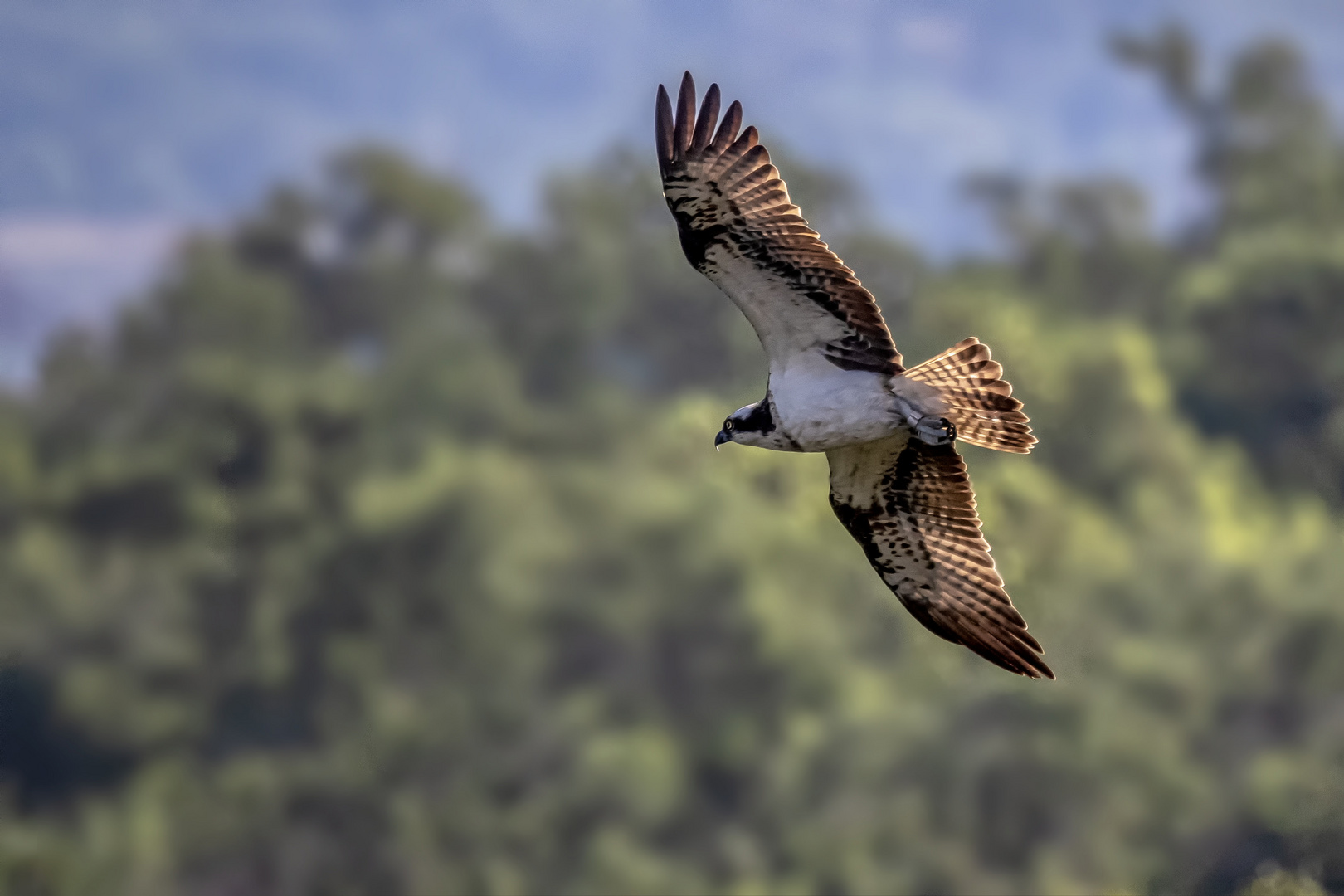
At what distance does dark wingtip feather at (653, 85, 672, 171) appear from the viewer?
224 inches

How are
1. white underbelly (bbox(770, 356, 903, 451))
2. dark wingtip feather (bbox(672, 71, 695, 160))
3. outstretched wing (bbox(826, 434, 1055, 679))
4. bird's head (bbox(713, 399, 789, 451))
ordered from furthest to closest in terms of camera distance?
outstretched wing (bbox(826, 434, 1055, 679))
bird's head (bbox(713, 399, 789, 451))
white underbelly (bbox(770, 356, 903, 451))
dark wingtip feather (bbox(672, 71, 695, 160))

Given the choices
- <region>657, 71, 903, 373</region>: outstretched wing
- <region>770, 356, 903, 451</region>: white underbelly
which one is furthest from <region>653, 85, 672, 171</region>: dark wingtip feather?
<region>770, 356, 903, 451</region>: white underbelly

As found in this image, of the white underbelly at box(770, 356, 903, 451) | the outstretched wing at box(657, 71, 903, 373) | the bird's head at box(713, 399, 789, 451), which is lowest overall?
the bird's head at box(713, 399, 789, 451)

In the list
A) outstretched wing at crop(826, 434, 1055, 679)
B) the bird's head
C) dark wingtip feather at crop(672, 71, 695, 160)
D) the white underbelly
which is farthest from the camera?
outstretched wing at crop(826, 434, 1055, 679)

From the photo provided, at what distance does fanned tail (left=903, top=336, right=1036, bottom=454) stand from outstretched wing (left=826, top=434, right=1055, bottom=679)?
17.3 inches

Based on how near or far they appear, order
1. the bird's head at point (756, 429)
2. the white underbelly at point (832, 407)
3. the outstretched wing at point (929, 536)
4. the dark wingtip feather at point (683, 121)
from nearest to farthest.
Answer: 1. the dark wingtip feather at point (683, 121)
2. the white underbelly at point (832, 407)
3. the bird's head at point (756, 429)
4. the outstretched wing at point (929, 536)

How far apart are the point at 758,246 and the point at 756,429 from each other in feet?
2.15

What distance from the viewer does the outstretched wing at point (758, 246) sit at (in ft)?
18.9

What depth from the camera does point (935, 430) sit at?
594cm

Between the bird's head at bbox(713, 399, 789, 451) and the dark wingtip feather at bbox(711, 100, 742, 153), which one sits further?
the bird's head at bbox(713, 399, 789, 451)

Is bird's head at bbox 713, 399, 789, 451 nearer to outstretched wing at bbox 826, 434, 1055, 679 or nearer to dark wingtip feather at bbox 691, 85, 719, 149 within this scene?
outstretched wing at bbox 826, 434, 1055, 679

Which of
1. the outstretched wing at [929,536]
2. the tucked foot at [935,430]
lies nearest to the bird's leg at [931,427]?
the tucked foot at [935,430]

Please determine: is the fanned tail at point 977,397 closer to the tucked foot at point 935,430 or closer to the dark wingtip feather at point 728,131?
the tucked foot at point 935,430

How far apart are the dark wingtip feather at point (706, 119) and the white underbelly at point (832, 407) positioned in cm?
86
